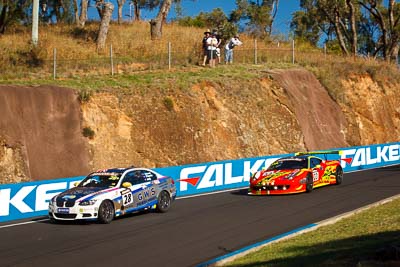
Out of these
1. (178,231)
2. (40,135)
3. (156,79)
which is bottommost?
(178,231)

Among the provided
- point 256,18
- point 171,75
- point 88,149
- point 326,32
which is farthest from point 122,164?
point 326,32

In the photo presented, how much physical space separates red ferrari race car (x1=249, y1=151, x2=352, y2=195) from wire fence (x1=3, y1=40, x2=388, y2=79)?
15069 mm

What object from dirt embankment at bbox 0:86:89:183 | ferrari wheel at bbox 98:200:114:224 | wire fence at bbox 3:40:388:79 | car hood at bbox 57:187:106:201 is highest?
wire fence at bbox 3:40:388:79

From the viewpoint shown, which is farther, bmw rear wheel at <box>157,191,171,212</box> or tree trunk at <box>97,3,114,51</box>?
tree trunk at <box>97,3,114,51</box>

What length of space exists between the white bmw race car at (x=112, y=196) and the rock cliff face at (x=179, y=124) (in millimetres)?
9363

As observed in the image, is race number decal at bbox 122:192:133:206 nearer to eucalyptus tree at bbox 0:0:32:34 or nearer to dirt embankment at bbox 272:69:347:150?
dirt embankment at bbox 272:69:347:150

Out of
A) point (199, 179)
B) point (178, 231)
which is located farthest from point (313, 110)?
point (178, 231)

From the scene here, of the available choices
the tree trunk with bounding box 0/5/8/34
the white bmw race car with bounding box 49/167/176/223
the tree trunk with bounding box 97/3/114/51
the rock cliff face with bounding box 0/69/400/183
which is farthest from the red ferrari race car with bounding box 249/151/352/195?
the tree trunk with bounding box 0/5/8/34

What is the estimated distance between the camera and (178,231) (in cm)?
1508

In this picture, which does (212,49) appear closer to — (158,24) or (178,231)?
(158,24)

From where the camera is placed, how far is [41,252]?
12.6 metres

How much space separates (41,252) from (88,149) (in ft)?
55.5

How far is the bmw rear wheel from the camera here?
18.6 m

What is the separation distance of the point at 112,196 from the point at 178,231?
2533 millimetres
